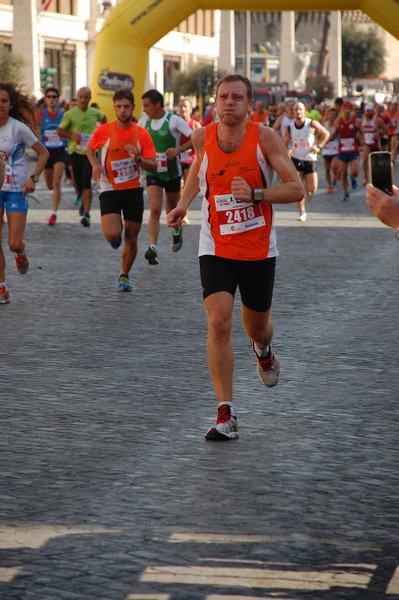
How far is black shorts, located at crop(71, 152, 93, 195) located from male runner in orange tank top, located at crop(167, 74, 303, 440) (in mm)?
12041

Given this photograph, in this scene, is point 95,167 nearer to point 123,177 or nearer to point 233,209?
point 123,177

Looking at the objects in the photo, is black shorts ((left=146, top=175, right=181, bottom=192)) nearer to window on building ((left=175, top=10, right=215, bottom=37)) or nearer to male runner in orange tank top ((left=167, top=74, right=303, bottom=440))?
male runner in orange tank top ((left=167, top=74, right=303, bottom=440))

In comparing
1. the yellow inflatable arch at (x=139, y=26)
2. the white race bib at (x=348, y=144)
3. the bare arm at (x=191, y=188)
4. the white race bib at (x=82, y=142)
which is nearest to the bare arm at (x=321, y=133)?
the white race bib at (x=348, y=144)

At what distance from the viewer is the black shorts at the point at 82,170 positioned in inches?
732

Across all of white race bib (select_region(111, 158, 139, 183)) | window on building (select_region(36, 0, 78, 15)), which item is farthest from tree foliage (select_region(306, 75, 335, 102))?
white race bib (select_region(111, 158, 139, 183))

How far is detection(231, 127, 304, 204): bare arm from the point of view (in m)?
6.29

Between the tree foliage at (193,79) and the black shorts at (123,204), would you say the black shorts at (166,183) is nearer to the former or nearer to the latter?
the black shorts at (123,204)

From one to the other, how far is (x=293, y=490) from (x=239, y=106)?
2.13m

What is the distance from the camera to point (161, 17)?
1129 inches

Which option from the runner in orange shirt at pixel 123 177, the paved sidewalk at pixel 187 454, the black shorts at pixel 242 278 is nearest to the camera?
the paved sidewalk at pixel 187 454

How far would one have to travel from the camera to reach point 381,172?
169 inches

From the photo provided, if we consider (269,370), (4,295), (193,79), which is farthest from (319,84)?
(269,370)

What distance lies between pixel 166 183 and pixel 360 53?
102513 millimetres

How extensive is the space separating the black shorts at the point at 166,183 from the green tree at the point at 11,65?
32.8 m
